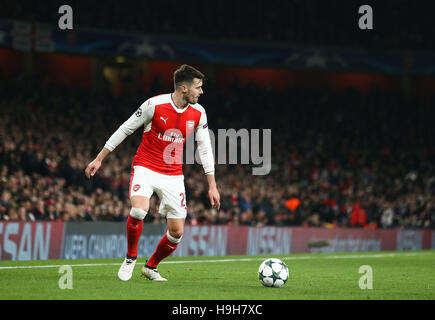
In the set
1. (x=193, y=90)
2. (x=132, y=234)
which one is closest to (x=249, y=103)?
(x=193, y=90)

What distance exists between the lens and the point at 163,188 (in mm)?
8859

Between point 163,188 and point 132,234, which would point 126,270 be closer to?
point 132,234

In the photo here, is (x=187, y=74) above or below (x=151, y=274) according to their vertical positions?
above

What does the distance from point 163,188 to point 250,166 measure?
1773 centimetres

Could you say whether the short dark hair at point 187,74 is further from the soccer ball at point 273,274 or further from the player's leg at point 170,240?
the soccer ball at point 273,274

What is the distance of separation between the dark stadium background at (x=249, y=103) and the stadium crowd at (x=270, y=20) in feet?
0.19

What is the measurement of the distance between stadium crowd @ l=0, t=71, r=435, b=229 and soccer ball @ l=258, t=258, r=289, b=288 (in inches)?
314

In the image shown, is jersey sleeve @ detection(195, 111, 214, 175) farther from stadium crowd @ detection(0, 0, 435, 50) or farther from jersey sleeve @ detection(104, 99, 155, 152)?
stadium crowd @ detection(0, 0, 435, 50)

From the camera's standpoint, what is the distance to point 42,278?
9328 millimetres

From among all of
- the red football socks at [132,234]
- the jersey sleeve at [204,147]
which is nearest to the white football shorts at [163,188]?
the red football socks at [132,234]

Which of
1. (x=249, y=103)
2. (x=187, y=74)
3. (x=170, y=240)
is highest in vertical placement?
(x=249, y=103)
